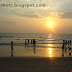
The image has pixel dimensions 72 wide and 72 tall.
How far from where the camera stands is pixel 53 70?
9492 millimetres

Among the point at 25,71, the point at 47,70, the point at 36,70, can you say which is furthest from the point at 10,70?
the point at 47,70

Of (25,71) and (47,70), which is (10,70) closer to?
(25,71)

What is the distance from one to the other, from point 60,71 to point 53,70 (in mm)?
513

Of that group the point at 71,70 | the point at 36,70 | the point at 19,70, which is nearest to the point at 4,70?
the point at 19,70

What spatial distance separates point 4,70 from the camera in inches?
371

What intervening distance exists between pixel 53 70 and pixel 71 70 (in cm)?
133

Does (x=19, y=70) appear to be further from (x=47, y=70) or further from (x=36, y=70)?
(x=47, y=70)

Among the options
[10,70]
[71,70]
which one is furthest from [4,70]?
[71,70]

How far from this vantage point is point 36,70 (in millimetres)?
9547

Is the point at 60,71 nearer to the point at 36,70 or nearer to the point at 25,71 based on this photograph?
the point at 36,70

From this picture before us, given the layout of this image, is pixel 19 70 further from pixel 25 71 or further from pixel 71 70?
pixel 71 70

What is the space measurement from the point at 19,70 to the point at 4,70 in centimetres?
109

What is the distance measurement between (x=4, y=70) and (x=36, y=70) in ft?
7.63

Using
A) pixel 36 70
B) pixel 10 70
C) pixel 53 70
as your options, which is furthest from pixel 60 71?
pixel 10 70
